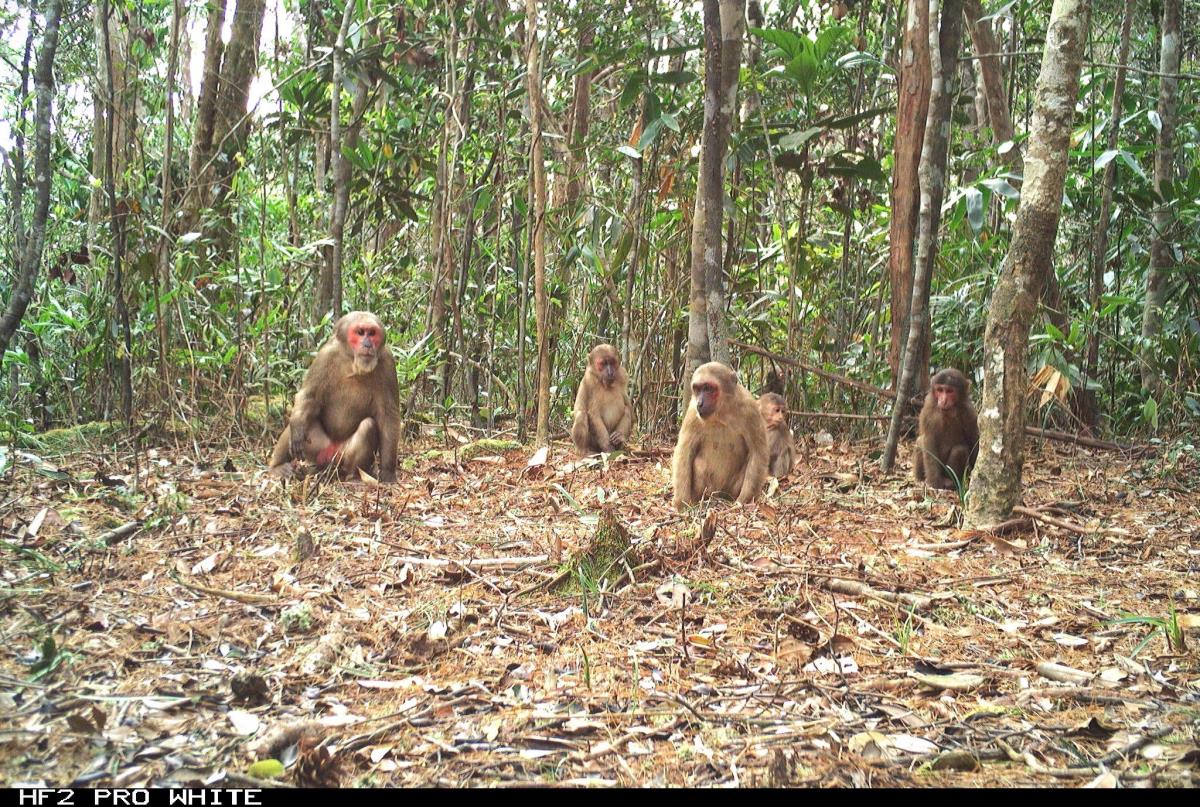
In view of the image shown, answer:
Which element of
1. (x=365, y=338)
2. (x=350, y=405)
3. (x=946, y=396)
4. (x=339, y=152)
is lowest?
(x=350, y=405)

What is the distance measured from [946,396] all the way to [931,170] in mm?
1878

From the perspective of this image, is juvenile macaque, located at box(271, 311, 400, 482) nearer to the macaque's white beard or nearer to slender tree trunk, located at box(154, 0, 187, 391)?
the macaque's white beard

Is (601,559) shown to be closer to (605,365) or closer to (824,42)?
(824,42)

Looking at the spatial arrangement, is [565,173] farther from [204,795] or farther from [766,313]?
[204,795]

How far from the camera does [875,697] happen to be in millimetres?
3492

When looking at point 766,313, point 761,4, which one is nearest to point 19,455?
point 766,313

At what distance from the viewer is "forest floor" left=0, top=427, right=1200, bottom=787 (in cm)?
297

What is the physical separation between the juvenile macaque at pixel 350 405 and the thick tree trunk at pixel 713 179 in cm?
243

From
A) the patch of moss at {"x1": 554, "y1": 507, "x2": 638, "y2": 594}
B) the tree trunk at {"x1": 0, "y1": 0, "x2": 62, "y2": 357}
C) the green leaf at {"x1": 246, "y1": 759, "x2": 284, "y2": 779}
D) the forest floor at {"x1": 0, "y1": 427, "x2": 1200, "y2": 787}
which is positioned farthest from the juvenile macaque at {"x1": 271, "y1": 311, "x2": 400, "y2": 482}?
the green leaf at {"x1": 246, "y1": 759, "x2": 284, "y2": 779}

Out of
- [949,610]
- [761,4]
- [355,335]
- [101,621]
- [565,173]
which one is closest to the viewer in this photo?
[101,621]

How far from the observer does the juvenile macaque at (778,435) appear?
357 inches

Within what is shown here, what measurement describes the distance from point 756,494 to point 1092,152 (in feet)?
14.0

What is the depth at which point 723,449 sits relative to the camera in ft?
24.3

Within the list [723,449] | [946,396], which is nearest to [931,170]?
[946,396]
